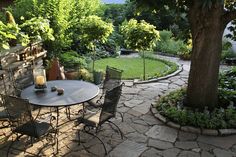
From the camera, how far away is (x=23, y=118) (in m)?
4.38

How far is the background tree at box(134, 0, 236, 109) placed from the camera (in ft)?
18.1

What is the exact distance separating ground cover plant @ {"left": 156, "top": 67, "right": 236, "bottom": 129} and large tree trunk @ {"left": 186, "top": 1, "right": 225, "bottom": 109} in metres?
0.25

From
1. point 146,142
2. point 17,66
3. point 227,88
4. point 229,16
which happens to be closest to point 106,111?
point 146,142

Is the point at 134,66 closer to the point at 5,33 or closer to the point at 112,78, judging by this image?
the point at 112,78

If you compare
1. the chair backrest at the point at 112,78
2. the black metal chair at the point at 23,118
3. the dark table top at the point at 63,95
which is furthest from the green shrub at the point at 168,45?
the black metal chair at the point at 23,118

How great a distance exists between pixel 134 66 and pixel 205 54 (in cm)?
476

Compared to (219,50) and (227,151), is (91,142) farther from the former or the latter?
(219,50)

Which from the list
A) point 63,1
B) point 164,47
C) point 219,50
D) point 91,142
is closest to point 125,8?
point 164,47

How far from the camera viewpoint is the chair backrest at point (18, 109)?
4.19 m

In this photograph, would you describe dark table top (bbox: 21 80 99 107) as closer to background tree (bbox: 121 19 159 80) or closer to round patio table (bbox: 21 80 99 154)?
round patio table (bbox: 21 80 99 154)

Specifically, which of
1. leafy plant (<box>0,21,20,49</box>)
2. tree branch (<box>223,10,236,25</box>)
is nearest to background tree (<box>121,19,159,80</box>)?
tree branch (<box>223,10,236,25</box>)

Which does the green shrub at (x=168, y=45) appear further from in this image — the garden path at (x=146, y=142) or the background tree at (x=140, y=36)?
the garden path at (x=146, y=142)

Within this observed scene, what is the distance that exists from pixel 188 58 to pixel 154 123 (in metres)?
5.78

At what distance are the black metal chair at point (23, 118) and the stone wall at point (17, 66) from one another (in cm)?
143
